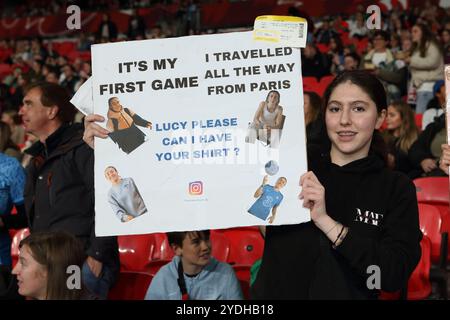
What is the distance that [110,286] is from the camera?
344 centimetres

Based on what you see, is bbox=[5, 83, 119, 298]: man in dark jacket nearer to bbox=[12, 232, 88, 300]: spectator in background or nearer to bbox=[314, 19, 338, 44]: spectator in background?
bbox=[12, 232, 88, 300]: spectator in background

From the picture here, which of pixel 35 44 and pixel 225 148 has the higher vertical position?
pixel 35 44

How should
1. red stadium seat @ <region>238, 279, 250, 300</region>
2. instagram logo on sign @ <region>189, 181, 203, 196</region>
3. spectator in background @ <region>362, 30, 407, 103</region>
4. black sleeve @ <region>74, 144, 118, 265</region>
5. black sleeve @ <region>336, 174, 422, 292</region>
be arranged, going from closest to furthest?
black sleeve @ <region>336, 174, 422, 292</region>, instagram logo on sign @ <region>189, 181, 203, 196</region>, black sleeve @ <region>74, 144, 118, 265</region>, red stadium seat @ <region>238, 279, 250, 300</region>, spectator in background @ <region>362, 30, 407, 103</region>

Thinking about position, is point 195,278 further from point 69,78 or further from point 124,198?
point 69,78

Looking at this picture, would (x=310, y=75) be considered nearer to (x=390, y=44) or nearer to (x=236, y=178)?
(x=390, y=44)

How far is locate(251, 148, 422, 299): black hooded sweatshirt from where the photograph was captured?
7.59 ft

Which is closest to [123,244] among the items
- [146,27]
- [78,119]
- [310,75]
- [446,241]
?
[446,241]

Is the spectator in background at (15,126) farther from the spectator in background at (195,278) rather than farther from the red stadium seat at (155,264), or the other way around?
the spectator in background at (195,278)

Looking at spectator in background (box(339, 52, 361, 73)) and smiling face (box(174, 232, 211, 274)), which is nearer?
smiling face (box(174, 232, 211, 274))

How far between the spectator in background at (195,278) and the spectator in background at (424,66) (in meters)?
4.67

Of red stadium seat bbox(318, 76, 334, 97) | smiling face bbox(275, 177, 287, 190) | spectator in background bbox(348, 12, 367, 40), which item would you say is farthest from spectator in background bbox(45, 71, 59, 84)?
smiling face bbox(275, 177, 287, 190)

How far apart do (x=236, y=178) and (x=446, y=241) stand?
6.54 ft

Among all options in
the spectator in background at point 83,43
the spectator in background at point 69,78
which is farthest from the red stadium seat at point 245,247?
the spectator in background at point 83,43

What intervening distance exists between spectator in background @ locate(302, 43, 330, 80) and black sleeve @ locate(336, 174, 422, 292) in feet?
23.9
